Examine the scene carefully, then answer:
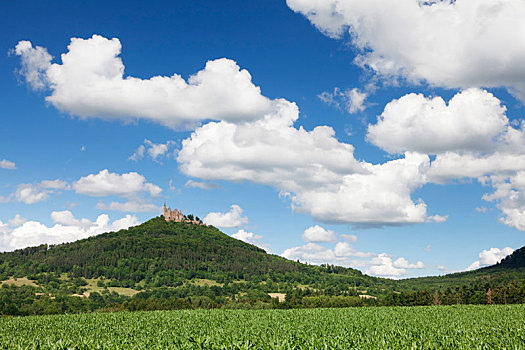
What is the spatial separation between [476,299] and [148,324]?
13753cm

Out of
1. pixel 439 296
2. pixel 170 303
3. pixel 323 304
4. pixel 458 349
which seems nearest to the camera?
pixel 458 349

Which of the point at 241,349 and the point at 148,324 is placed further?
the point at 148,324

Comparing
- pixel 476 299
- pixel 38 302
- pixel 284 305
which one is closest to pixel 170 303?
pixel 284 305

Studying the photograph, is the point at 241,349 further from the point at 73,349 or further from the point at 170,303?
the point at 170,303

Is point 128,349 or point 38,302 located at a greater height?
point 128,349

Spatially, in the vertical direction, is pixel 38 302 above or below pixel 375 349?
below

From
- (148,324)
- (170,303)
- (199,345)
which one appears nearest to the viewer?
(199,345)

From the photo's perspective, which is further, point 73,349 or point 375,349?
point 375,349

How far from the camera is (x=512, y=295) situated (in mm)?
131000

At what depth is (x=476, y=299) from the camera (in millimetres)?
142250

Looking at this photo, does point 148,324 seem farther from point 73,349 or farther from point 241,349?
point 241,349

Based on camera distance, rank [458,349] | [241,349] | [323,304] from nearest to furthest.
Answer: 1. [241,349]
2. [458,349]
3. [323,304]

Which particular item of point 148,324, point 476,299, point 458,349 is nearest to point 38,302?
point 148,324

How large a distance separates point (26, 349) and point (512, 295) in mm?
151202
